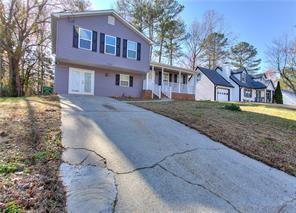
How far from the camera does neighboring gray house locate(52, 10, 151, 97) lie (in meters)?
15.6

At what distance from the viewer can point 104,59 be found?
16984mm

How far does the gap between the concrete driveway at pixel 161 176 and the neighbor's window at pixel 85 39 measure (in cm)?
1058

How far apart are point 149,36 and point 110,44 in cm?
1493

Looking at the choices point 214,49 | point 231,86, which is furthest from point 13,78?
point 214,49

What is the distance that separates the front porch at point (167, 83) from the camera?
66.4 feet

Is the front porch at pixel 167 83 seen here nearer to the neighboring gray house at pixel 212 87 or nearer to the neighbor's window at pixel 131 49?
the neighbor's window at pixel 131 49

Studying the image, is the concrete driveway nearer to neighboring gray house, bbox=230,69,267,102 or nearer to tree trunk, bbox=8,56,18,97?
tree trunk, bbox=8,56,18,97

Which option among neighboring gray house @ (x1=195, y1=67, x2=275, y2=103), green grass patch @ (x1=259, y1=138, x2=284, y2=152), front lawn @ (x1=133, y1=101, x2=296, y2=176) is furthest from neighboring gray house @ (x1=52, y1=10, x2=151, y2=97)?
neighboring gray house @ (x1=195, y1=67, x2=275, y2=103)

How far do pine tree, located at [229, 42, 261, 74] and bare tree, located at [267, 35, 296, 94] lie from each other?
16.0 m

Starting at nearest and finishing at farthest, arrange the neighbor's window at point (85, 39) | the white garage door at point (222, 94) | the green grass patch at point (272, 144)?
1. the green grass patch at point (272, 144)
2. the neighbor's window at point (85, 39)
3. the white garage door at point (222, 94)

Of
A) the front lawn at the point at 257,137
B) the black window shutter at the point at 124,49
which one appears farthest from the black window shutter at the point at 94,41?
the front lawn at the point at 257,137

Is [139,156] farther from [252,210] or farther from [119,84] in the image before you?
[119,84]

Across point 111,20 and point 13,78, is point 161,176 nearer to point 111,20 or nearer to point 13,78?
point 111,20

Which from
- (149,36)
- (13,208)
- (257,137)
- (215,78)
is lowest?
(13,208)
